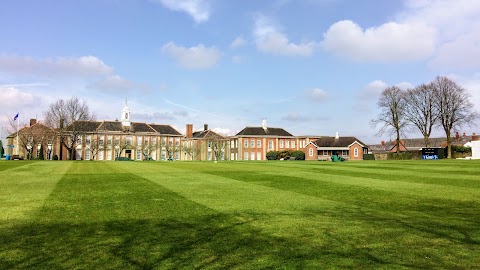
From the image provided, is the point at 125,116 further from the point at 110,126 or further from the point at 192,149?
the point at 192,149

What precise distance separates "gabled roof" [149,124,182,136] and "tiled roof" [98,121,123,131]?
10122mm

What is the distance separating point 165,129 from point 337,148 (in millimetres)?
52430

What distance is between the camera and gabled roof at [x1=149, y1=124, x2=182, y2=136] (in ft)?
364

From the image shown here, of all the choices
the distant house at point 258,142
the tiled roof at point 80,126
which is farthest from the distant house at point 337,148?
the tiled roof at point 80,126

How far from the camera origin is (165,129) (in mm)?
112438

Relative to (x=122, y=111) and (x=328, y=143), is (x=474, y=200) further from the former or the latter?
(x=122, y=111)

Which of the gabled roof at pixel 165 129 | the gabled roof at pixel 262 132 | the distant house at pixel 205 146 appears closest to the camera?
the gabled roof at pixel 262 132

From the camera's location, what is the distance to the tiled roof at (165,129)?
364 feet

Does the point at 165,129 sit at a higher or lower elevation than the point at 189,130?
lower

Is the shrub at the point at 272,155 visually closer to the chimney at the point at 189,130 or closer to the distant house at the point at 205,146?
the distant house at the point at 205,146

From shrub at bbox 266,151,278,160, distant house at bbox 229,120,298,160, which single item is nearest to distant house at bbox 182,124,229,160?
distant house at bbox 229,120,298,160

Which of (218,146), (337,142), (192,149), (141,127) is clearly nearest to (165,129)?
(141,127)

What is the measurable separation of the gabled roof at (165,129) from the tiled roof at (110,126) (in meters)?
10.1

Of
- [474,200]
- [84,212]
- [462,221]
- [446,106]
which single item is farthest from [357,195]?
Answer: [446,106]
